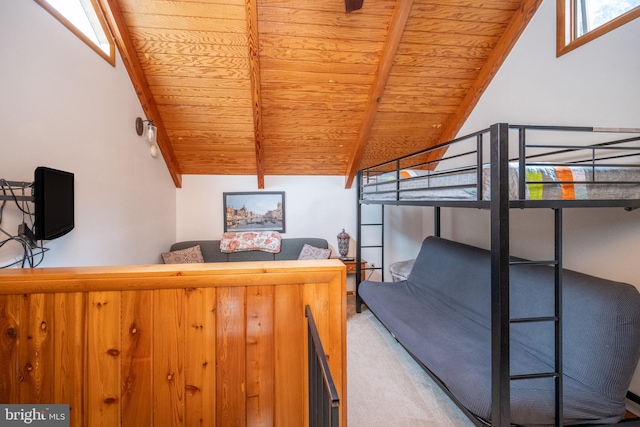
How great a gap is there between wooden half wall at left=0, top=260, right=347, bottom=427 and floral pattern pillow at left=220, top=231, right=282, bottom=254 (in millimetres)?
2941

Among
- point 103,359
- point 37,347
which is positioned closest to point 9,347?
point 37,347

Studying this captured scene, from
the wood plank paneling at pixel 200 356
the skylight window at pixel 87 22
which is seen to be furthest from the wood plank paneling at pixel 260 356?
the skylight window at pixel 87 22

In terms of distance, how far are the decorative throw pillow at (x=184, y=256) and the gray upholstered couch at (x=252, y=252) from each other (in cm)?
10

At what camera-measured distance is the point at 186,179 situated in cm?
396

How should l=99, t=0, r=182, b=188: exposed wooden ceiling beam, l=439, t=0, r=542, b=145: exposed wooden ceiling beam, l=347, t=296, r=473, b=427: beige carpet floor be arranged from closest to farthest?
1. l=347, t=296, r=473, b=427: beige carpet floor
2. l=99, t=0, r=182, b=188: exposed wooden ceiling beam
3. l=439, t=0, r=542, b=145: exposed wooden ceiling beam

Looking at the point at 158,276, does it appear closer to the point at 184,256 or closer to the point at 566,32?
the point at 184,256

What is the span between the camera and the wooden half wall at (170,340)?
828mm

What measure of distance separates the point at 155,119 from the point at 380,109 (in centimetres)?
248

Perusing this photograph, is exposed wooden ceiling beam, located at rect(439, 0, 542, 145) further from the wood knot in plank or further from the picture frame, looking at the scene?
the wood knot in plank

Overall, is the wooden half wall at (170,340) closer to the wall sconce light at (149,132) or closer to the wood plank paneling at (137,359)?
the wood plank paneling at (137,359)

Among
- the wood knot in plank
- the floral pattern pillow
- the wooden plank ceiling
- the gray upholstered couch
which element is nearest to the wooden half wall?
the wood knot in plank

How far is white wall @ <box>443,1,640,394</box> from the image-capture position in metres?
1.77

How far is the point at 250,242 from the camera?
3844mm

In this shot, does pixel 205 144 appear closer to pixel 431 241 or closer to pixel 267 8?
pixel 267 8
